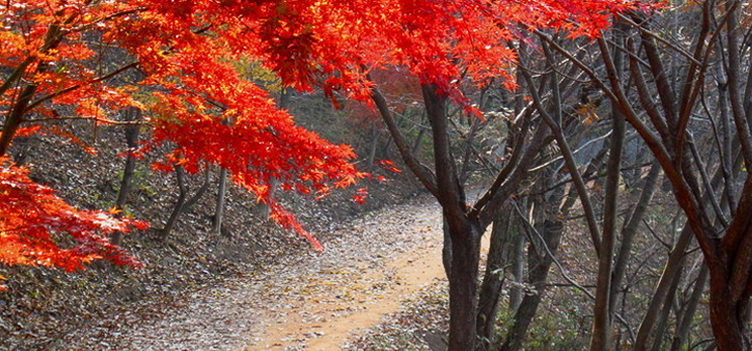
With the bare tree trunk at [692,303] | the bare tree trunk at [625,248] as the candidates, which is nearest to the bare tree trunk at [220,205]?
the bare tree trunk at [625,248]

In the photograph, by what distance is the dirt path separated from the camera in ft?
31.6

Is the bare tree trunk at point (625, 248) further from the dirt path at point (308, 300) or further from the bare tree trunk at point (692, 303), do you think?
the dirt path at point (308, 300)

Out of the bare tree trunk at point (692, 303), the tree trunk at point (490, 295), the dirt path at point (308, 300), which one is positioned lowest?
the dirt path at point (308, 300)

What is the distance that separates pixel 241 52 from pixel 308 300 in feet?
21.6

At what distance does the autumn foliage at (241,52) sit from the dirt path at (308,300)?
279 centimetres

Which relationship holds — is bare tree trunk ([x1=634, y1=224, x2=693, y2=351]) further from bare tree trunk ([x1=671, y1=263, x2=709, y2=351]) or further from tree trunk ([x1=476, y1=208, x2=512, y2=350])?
tree trunk ([x1=476, y1=208, x2=512, y2=350])

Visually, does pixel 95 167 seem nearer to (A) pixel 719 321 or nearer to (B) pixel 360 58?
(B) pixel 360 58

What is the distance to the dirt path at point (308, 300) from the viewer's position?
379 inches

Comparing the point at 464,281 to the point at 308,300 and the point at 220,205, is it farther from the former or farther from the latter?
the point at 220,205

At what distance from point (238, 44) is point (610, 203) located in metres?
3.36

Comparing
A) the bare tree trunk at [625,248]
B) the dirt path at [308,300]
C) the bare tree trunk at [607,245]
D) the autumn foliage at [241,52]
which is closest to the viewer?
the autumn foliage at [241,52]

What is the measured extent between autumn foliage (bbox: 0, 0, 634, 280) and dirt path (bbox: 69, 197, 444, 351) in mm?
2793

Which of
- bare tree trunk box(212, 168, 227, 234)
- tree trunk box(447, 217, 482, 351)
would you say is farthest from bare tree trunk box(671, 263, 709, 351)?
bare tree trunk box(212, 168, 227, 234)

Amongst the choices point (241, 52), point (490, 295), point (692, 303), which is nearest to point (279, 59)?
point (241, 52)
